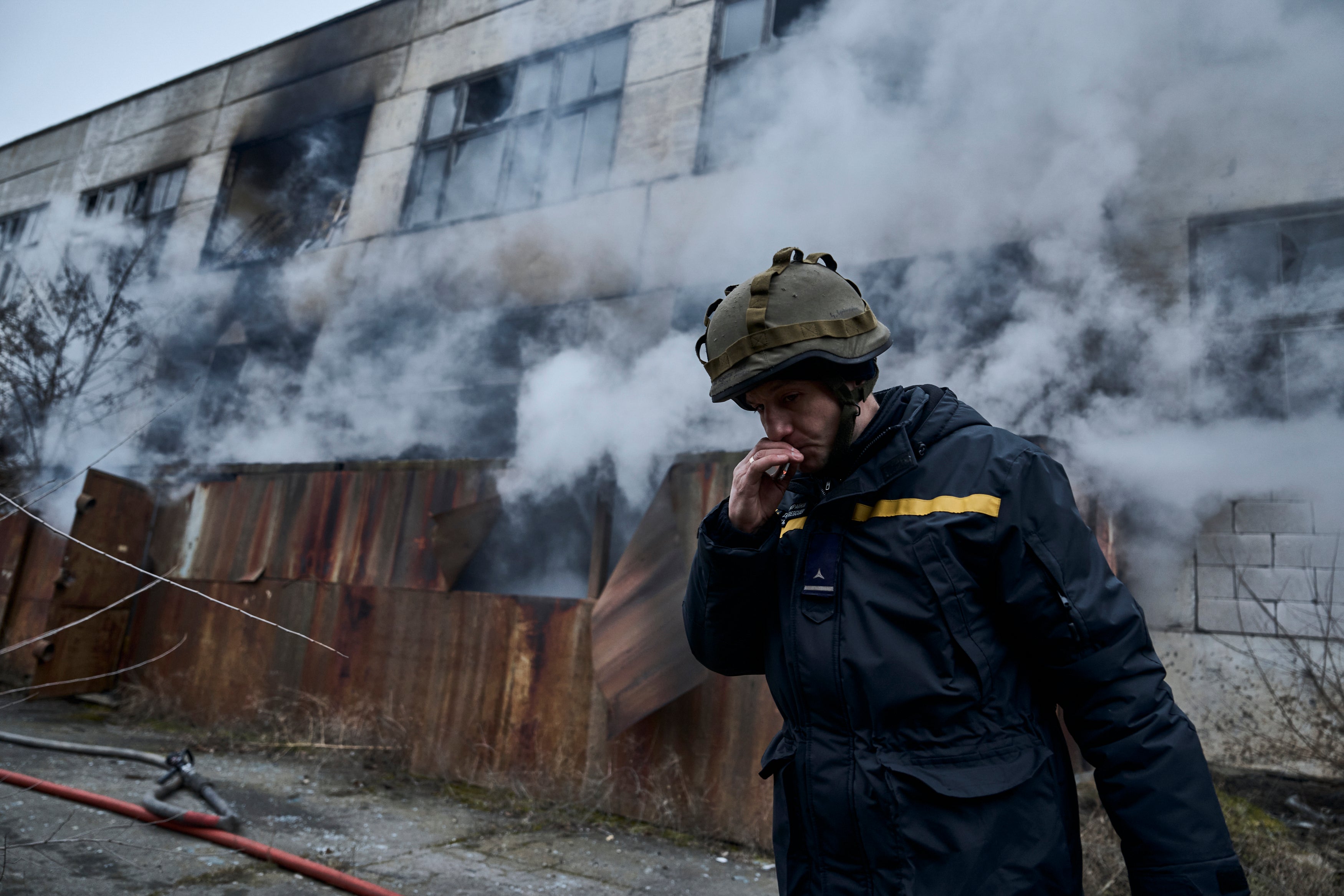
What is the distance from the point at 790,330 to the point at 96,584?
687 centimetres

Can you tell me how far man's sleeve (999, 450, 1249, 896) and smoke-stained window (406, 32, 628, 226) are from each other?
6.89 m

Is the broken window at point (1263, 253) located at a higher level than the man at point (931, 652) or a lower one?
higher

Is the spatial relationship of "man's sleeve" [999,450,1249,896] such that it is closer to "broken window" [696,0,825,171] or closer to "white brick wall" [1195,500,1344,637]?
"white brick wall" [1195,500,1344,637]

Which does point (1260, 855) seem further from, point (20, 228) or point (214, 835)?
point (20, 228)

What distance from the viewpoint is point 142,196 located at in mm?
11453

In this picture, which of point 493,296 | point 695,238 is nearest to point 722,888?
point 695,238

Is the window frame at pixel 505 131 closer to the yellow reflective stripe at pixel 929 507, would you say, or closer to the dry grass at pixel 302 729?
the dry grass at pixel 302 729

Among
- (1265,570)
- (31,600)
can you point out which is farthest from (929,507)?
(31,600)

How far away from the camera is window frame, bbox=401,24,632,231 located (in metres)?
7.77

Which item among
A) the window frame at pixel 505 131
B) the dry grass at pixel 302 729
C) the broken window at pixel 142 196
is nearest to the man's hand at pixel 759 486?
the dry grass at pixel 302 729

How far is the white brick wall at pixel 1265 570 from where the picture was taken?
3828 mm

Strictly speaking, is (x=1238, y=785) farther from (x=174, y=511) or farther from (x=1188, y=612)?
(x=174, y=511)

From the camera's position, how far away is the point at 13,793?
3.23 metres

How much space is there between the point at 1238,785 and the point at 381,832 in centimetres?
400
